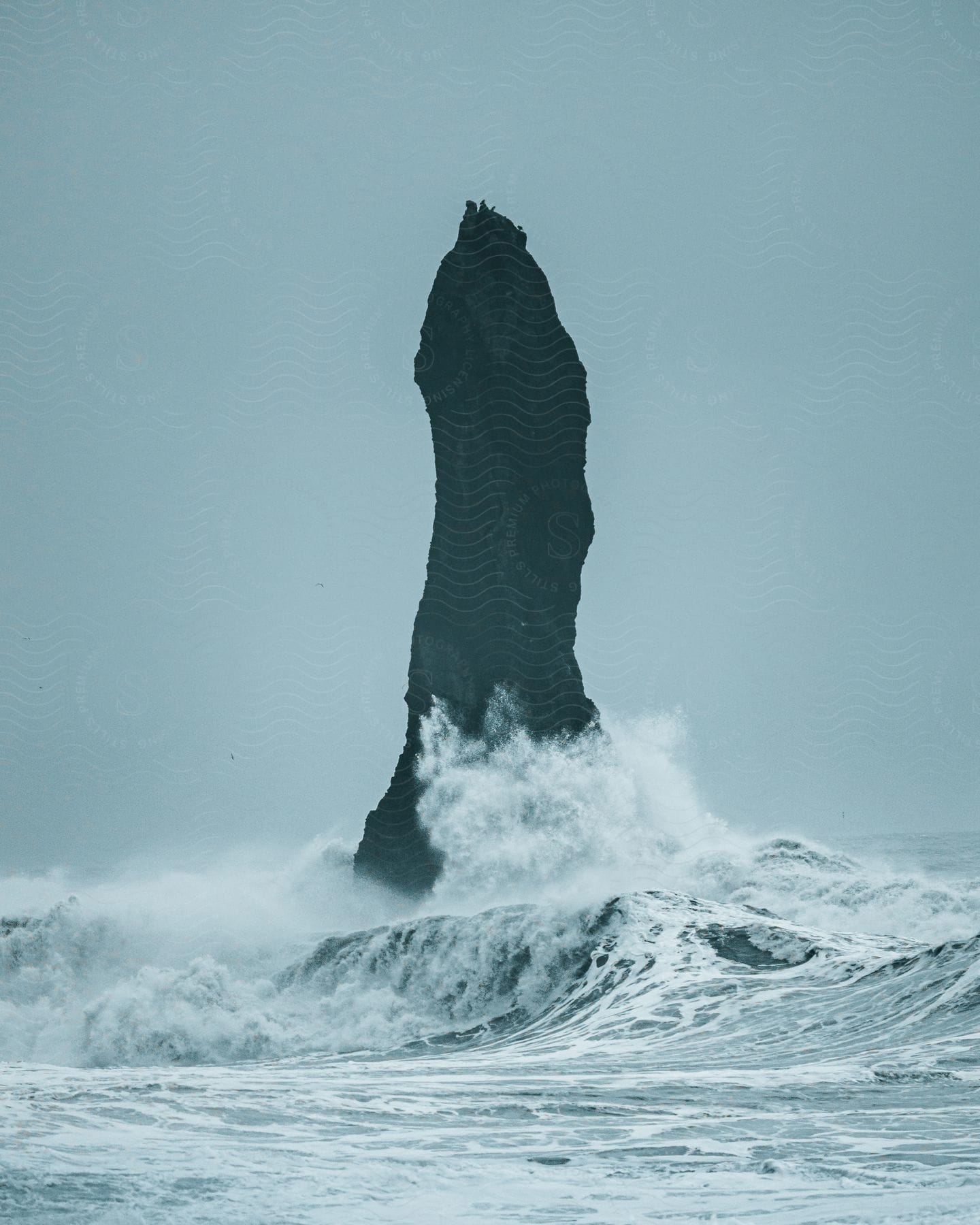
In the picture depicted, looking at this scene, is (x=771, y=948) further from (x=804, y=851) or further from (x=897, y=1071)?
(x=804, y=851)

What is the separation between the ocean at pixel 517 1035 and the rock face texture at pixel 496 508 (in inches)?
70.0

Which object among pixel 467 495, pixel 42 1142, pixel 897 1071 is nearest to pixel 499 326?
pixel 467 495

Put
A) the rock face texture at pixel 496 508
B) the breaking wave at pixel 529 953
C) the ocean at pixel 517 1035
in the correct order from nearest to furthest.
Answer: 1. the ocean at pixel 517 1035
2. the breaking wave at pixel 529 953
3. the rock face texture at pixel 496 508

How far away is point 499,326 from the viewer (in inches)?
1729

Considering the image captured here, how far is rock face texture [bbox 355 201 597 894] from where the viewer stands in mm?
42531

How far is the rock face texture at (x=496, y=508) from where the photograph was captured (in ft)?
140

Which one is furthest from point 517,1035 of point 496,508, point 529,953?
point 496,508

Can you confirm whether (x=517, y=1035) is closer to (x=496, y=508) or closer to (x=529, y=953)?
(x=529, y=953)

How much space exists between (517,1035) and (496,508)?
2259 cm

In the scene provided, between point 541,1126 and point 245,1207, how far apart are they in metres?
4.57

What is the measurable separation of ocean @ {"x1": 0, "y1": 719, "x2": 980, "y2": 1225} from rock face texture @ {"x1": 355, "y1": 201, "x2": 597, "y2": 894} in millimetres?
1778

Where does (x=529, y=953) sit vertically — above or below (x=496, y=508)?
below

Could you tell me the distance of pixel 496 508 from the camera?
1704 inches

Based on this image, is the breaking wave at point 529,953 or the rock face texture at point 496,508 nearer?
the breaking wave at point 529,953
